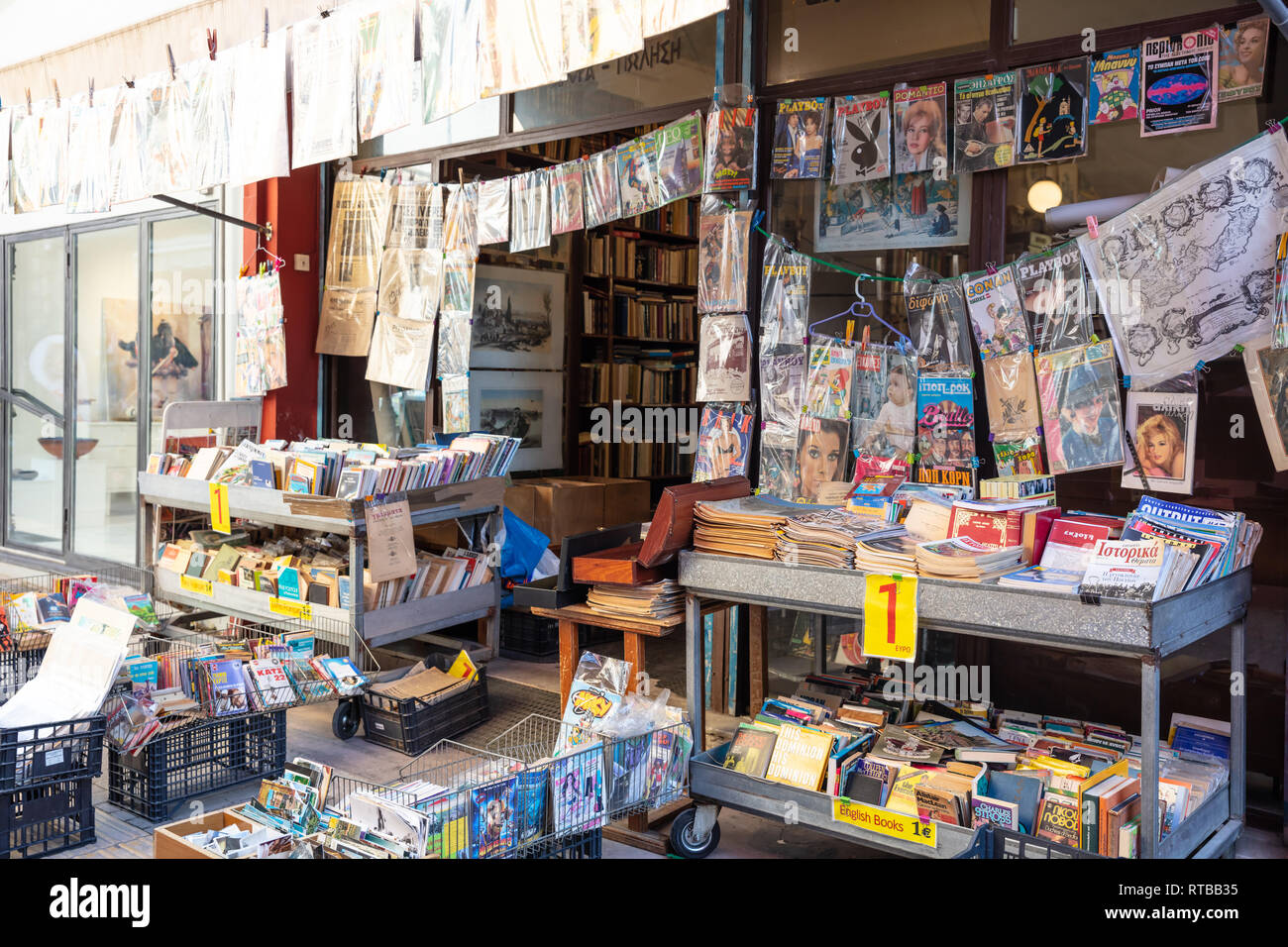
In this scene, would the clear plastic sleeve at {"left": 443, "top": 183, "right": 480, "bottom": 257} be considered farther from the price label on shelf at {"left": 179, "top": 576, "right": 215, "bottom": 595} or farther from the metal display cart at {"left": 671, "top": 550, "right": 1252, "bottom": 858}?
the metal display cart at {"left": 671, "top": 550, "right": 1252, "bottom": 858}

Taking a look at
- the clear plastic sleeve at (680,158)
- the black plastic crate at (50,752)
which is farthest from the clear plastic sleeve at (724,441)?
the black plastic crate at (50,752)

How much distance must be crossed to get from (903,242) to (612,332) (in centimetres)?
373

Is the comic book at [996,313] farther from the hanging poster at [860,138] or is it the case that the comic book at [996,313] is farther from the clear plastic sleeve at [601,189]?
the clear plastic sleeve at [601,189]

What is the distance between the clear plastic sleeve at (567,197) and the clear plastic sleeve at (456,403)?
1.04 metres

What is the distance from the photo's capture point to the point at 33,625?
4.57 metres

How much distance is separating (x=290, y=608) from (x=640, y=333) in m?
3.69

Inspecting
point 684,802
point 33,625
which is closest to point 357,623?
point 33,625

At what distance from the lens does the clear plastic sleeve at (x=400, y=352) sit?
6.12 meters

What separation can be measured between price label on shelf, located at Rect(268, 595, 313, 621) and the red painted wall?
1596 millimetres

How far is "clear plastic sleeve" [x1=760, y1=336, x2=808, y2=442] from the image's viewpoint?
15.0ft

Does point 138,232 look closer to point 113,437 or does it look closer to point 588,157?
point 113,437

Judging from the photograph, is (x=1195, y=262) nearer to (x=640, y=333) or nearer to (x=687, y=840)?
(x=687, y=840)

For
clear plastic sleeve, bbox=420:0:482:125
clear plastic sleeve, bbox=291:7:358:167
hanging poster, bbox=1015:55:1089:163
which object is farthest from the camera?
clear plastic sleeve, bbox=291:7:358:167

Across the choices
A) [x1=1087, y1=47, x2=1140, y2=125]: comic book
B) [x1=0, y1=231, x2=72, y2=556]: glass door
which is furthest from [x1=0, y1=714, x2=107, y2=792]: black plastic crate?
[x1=0, y1=231, x2=72, y2=556]: glass door
